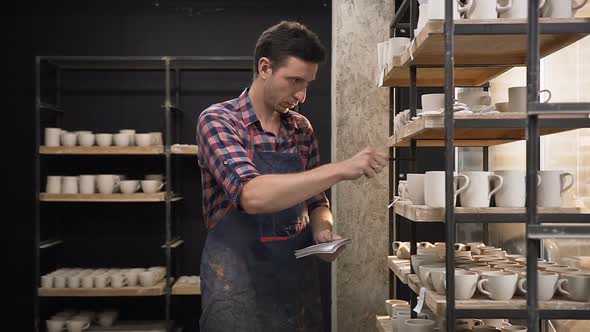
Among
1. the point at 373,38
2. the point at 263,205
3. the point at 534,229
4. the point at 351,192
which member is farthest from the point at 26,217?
the point at 534,229

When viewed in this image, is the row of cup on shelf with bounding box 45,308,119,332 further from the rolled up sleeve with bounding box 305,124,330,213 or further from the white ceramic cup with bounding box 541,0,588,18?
the white ceramic cup with bounding box 541,0,588,18

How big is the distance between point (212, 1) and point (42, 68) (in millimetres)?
1364

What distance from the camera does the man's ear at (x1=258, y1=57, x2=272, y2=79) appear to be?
2.47 m

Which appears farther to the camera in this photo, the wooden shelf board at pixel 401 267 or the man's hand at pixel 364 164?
the wooden shelf board at pixel 401 267

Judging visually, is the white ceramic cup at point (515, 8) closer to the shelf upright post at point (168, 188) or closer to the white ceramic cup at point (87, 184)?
the shelf upright post at point (168, 188)

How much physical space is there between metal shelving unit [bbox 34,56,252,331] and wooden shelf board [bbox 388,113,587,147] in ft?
6.64

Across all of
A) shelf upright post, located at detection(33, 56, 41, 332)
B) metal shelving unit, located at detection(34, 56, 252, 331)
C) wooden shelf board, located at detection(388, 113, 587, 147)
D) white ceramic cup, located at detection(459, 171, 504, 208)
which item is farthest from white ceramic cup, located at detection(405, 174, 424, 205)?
shelf upright post, located at detection(33, 56, 41, 332)

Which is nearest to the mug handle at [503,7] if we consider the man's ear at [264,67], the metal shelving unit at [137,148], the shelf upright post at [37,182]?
the man's ear at [264,67]

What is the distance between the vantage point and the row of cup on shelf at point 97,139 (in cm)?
475

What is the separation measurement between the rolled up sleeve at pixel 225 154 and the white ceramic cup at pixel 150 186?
7.91ft

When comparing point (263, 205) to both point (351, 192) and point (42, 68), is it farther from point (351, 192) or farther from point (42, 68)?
point (42, 68)

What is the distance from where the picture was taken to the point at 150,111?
530cm

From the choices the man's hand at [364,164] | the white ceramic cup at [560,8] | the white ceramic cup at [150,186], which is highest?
the white ceramic cup at [560,8]

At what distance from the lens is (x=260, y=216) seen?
8.09 ft
